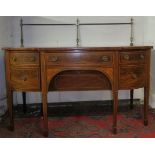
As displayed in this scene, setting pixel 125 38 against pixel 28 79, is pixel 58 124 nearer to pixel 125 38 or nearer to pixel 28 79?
pixel 28 79

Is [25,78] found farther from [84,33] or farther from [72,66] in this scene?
[84,33]

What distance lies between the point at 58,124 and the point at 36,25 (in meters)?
0.97

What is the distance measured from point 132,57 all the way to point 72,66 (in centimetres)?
42

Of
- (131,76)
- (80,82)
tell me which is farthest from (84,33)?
(131,76)

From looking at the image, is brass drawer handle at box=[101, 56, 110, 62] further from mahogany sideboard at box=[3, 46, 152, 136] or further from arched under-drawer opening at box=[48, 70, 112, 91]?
arched under-drawer opening at box=[48, 70, 112, 91]

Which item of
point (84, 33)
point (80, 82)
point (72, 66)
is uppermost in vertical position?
point (84, 33)

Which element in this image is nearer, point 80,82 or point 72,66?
point 72,66

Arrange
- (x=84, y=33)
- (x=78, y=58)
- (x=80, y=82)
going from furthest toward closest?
(x=84, y=33) < (x=80, y=82) < (x=78, y=58)

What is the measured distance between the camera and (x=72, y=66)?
5.15 ft

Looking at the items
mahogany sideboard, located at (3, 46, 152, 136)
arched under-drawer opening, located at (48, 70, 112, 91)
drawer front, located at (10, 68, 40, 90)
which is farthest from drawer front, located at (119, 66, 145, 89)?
drawer front, located at (10, 68, 40, 90)

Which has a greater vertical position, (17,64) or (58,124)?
(17,64)

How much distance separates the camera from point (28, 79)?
162 centimetres

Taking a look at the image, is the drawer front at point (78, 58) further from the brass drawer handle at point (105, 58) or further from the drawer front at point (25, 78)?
the drawer front at point (25, 78)
